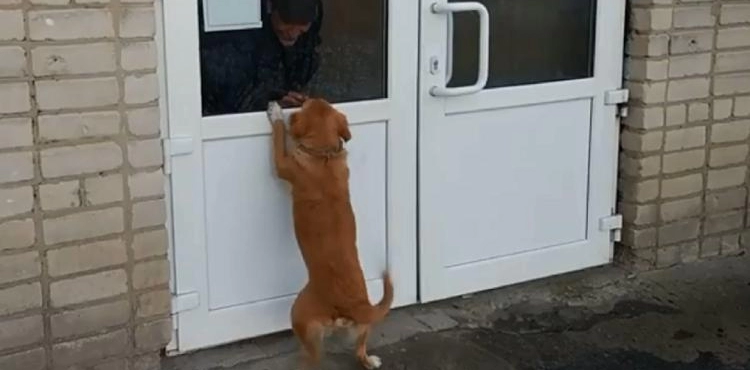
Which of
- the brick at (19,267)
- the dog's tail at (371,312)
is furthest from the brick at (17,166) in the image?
the dog's tail at (371,312)

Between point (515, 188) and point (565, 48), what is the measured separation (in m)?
0.60

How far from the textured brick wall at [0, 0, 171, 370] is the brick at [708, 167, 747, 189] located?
99.7 inches

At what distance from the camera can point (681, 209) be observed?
502 centimetres

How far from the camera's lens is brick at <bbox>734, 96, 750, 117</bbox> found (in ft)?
16.5

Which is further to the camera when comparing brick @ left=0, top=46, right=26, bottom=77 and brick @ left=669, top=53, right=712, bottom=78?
brick @ left=669, top=53, right=712, bottom=78

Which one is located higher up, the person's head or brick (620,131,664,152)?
the person's head

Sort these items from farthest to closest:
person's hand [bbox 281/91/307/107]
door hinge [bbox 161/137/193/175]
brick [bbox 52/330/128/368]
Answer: person's hand [bbox 281/91/307/107] → door hinge [bbox 161/137/193/175] → brick [bbox 52/330/128/368]

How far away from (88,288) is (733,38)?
2.90 meters

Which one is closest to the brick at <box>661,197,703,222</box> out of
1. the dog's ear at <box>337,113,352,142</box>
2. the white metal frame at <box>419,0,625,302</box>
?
the white metal frame at <box>419,0,625,302</box>

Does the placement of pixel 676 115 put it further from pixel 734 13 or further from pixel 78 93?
pixel 78 93

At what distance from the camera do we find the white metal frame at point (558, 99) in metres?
4.29

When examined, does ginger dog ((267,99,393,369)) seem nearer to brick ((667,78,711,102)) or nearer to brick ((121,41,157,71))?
brick ((121,41,157,71))

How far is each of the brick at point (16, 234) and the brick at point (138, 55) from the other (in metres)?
0.57

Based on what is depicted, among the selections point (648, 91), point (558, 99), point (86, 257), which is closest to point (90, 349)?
point (86, 257)
